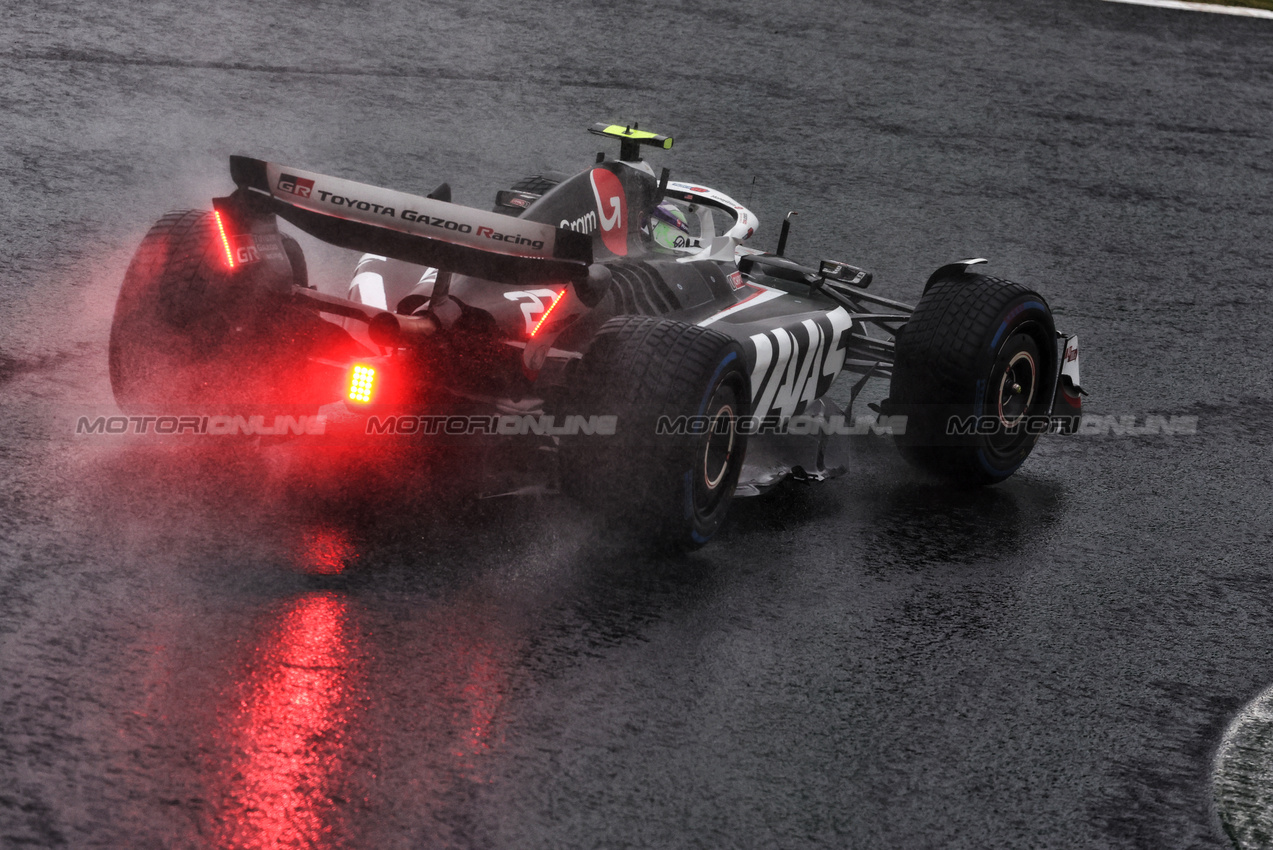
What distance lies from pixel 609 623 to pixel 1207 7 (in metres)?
14.5

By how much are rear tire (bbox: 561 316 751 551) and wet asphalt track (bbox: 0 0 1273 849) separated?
250mm

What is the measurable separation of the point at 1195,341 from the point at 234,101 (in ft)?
22.1

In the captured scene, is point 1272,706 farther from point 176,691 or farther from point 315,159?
point 315,159

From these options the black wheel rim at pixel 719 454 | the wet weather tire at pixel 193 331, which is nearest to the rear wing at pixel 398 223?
the wet weather tire at pixel 193 331

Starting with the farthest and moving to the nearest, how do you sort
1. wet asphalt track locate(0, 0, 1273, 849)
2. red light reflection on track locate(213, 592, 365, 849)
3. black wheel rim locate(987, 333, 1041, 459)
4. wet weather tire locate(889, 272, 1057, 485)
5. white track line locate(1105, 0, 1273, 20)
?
white track line locate(1105, 0, 1273, 20)
black wheel rim locate(987, 333, 1041, 459)
wet weather tire locate(889, 272, 1057, 485)
wet asphalt track locate(0, 0, 1273, 849)
red light reflection on track locate(213, 592, 365, 849)

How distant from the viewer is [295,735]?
3426 mm

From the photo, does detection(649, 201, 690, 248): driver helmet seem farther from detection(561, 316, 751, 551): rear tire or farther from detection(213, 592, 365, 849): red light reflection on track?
detection(213, 592, 365, 849): red light reflection on track

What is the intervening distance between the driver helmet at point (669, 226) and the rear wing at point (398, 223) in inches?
95.6

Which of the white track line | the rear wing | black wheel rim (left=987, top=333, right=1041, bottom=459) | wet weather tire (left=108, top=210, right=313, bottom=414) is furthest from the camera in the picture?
the white track line

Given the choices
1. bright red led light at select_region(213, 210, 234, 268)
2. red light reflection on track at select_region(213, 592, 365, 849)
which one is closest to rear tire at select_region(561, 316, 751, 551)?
red light reflection on track at select_region(213, 592, 365, 849)

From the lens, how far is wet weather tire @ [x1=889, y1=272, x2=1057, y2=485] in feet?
17.6

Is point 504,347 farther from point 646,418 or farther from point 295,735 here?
point 295,735

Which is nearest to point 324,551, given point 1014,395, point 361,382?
point 361,382

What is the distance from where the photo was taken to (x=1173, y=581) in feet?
17.0
